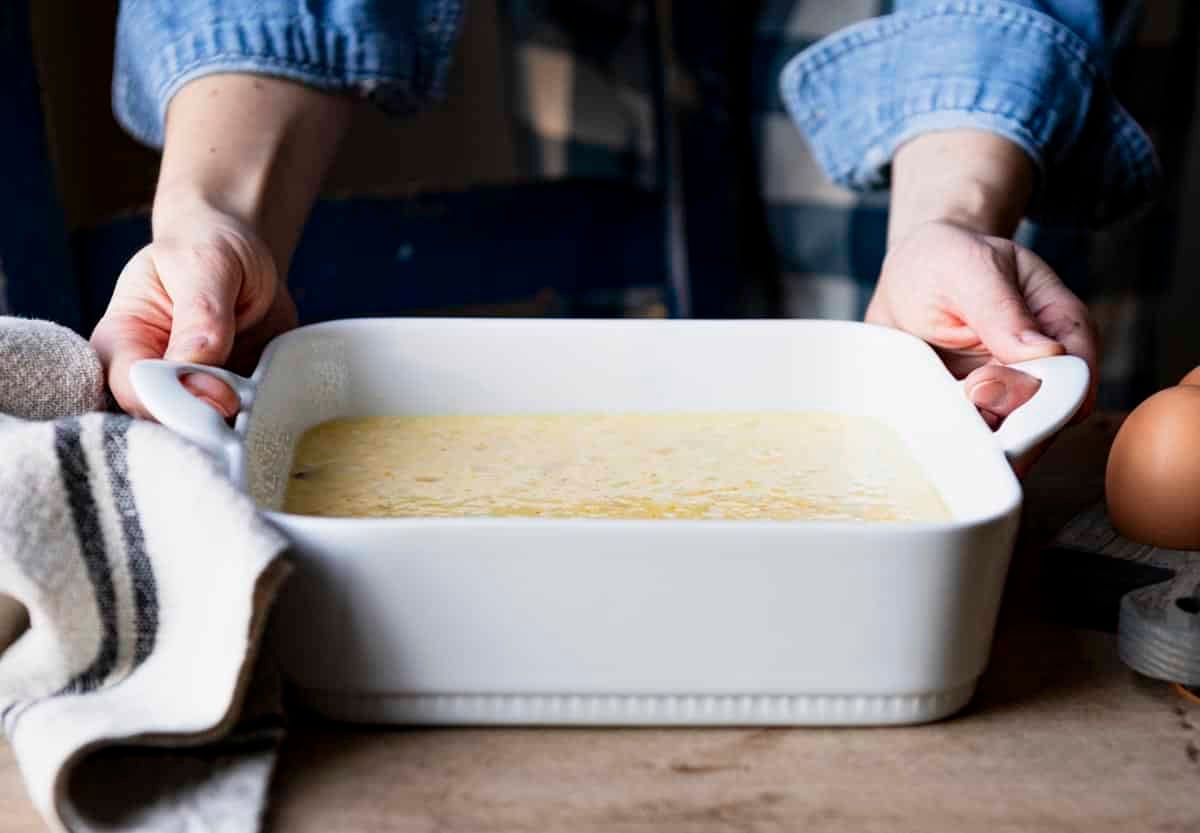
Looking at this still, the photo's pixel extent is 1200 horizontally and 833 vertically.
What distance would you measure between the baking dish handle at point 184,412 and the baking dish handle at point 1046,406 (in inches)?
15.1

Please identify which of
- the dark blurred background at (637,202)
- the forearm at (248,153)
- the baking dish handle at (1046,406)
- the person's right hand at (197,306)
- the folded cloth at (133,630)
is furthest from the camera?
the dark blurred background at (637,202)

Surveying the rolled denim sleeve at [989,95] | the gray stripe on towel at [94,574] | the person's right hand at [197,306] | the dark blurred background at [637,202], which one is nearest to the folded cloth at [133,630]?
the gray stripe on towel at [94,574]

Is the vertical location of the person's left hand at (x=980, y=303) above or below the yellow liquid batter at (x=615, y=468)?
above

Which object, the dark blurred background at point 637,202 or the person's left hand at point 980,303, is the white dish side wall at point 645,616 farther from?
the dark blurred background at point 637,202

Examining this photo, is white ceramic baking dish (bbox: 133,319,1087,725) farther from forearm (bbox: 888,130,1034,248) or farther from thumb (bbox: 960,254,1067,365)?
forearm (bbox: 888,130,1034,248)

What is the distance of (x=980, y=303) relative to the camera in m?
0.85

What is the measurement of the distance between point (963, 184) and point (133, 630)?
2.36 feet

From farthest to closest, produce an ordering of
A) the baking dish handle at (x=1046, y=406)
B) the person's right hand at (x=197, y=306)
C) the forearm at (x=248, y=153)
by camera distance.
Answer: the forearm at (x=248, y=153)
the person's right hand at (x=197, y=306)
the baking dish handle at (x=1046, y=406)

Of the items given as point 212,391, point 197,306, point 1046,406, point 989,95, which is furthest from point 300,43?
point 1046,406

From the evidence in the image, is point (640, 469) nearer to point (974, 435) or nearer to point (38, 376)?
point (974, 435)

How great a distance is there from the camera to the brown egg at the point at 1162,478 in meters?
0.72

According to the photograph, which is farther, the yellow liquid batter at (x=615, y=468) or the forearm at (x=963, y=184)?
the forearm at (x=963, y=184)

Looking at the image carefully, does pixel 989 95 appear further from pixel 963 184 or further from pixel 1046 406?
pixel 1046 406

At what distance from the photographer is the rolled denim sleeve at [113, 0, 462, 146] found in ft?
3.42
